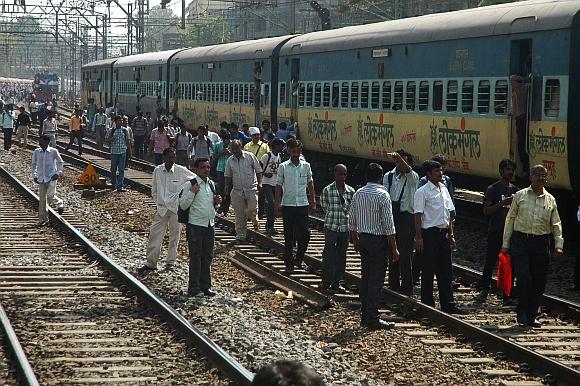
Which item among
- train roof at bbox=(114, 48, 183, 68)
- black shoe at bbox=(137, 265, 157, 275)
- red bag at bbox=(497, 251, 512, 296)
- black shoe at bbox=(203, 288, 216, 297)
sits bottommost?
black shoe at bbox=(137, 265, 157, 275)

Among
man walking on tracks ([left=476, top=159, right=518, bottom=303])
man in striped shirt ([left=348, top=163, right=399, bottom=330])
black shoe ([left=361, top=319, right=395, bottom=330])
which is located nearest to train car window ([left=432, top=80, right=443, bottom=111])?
man walking on tracks ([left=476, top=159, right=518, bottom=303])

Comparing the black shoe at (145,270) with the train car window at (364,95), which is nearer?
the black shoe at (145,270)

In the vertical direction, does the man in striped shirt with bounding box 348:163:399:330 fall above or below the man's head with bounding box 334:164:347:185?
below

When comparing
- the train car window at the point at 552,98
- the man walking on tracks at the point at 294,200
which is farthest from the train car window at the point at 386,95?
the man walking on tracks at the point at 294,200

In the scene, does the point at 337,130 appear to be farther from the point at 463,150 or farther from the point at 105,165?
the point at 105,165

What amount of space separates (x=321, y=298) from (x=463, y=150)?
21.6 feet

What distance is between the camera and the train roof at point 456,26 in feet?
50.5

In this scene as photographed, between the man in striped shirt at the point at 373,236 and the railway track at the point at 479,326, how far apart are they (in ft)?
1.34

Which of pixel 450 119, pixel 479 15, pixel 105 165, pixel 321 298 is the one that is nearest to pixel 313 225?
pixel 450 119

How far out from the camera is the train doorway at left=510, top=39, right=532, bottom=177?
633 inches

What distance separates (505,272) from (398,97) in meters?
9.51

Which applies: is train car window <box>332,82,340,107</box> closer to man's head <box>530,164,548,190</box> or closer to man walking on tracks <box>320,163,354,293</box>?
man walking on tracks <box>320,163,354,293</box>

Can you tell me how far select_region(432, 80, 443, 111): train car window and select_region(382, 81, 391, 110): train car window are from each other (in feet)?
6.41

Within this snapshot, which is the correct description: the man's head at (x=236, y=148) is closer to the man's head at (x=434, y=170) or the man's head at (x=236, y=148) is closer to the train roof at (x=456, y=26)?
the train roof at (x=456, y=26)
